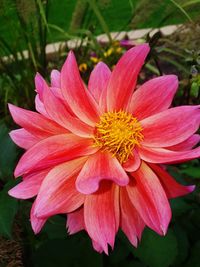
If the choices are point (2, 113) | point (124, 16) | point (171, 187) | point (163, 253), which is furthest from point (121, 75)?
point (124, 16)

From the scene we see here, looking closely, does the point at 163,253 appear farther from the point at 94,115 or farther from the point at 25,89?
the point at 25,89

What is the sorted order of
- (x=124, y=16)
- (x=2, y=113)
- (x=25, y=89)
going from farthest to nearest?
(x=124, y=16) < (x=2, y=113) < (x=25, y=89)

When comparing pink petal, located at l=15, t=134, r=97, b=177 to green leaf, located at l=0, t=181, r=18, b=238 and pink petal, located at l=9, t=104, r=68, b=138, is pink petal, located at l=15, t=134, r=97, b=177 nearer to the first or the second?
pink petal, located at l=9, t=104, r=68, b=138

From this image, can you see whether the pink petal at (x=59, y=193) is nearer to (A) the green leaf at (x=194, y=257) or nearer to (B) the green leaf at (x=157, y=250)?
(B) the green leaf at (x=157, y=250)

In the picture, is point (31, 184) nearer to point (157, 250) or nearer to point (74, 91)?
point (74, 91)

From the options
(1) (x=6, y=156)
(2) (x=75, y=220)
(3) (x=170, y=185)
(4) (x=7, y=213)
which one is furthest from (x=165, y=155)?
(1) (x=6, y=156)
